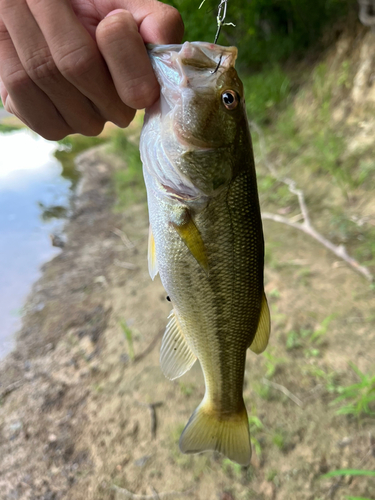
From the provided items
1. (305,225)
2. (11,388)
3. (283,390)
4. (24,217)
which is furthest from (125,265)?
(24,217)

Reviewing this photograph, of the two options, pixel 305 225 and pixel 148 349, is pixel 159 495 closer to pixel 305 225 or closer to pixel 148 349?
pixel 148 349

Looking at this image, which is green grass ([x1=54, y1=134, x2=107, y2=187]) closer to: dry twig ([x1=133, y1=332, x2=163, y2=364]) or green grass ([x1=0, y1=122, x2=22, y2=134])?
green grass ([x1=0, y1=122, x2=22, y2=134])

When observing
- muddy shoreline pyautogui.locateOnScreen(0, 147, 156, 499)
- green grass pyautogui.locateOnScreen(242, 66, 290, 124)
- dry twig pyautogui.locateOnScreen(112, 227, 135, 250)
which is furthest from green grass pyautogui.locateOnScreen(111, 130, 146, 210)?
green grass pyautogui.locateOnScreen(242, 66, 290, 124)

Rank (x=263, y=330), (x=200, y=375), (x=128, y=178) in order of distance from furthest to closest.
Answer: (x=128, y=178), (x=200, y=375), (x=263, y=330)

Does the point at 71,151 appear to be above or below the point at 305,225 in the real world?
below

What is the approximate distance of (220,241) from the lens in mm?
1244

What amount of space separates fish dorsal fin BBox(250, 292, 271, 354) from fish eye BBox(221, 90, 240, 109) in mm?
790

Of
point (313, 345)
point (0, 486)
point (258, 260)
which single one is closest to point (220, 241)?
point (258, 260)

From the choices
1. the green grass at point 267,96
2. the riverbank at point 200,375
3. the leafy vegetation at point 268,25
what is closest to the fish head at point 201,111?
the riverbank at point 200,375

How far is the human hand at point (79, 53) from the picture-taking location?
3.31 ft

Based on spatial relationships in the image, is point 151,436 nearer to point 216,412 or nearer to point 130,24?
point 216,412

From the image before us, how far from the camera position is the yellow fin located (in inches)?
48.0

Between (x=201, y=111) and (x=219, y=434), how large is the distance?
1.45m

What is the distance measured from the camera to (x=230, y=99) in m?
1.13
